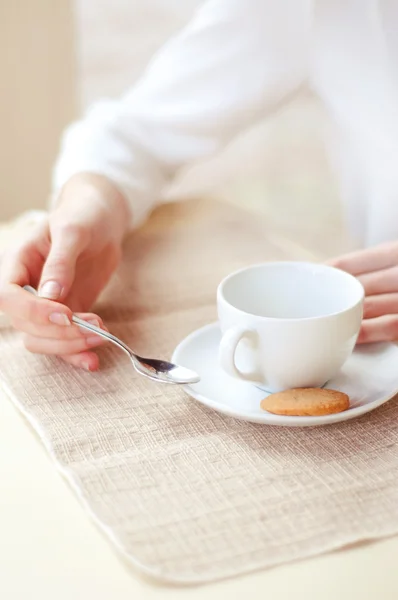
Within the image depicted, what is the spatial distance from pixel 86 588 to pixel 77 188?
56cm

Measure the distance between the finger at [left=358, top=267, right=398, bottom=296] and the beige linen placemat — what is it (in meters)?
0.18

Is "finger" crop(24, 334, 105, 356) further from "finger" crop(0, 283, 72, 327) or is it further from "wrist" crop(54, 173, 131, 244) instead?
"wrist" crop(54, 173, 131, 244)

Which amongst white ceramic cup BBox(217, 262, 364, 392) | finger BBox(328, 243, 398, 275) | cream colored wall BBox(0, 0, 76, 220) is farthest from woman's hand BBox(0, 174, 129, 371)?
cream colored wall BBox(0, 0, 76, 220)

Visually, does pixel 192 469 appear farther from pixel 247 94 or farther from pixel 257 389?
pixel 247 94

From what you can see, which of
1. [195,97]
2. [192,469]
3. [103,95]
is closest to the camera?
[192,469]

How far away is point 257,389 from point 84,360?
0.16 m

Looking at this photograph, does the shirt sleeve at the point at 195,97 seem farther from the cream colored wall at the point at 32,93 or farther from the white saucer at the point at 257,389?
the cream colored wall at the point at 32,93

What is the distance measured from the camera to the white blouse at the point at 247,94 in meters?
0.97

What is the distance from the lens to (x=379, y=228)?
103cm

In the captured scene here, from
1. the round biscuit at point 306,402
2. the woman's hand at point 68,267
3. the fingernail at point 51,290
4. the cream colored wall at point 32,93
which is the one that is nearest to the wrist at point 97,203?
the woman's hand at point 68,267

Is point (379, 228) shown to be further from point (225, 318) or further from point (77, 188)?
point (225, 318)

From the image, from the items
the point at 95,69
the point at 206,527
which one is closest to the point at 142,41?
the point at 95,69

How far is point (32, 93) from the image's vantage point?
6.11 ft

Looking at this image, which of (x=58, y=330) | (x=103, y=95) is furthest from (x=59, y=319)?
(x=103, y=95)
